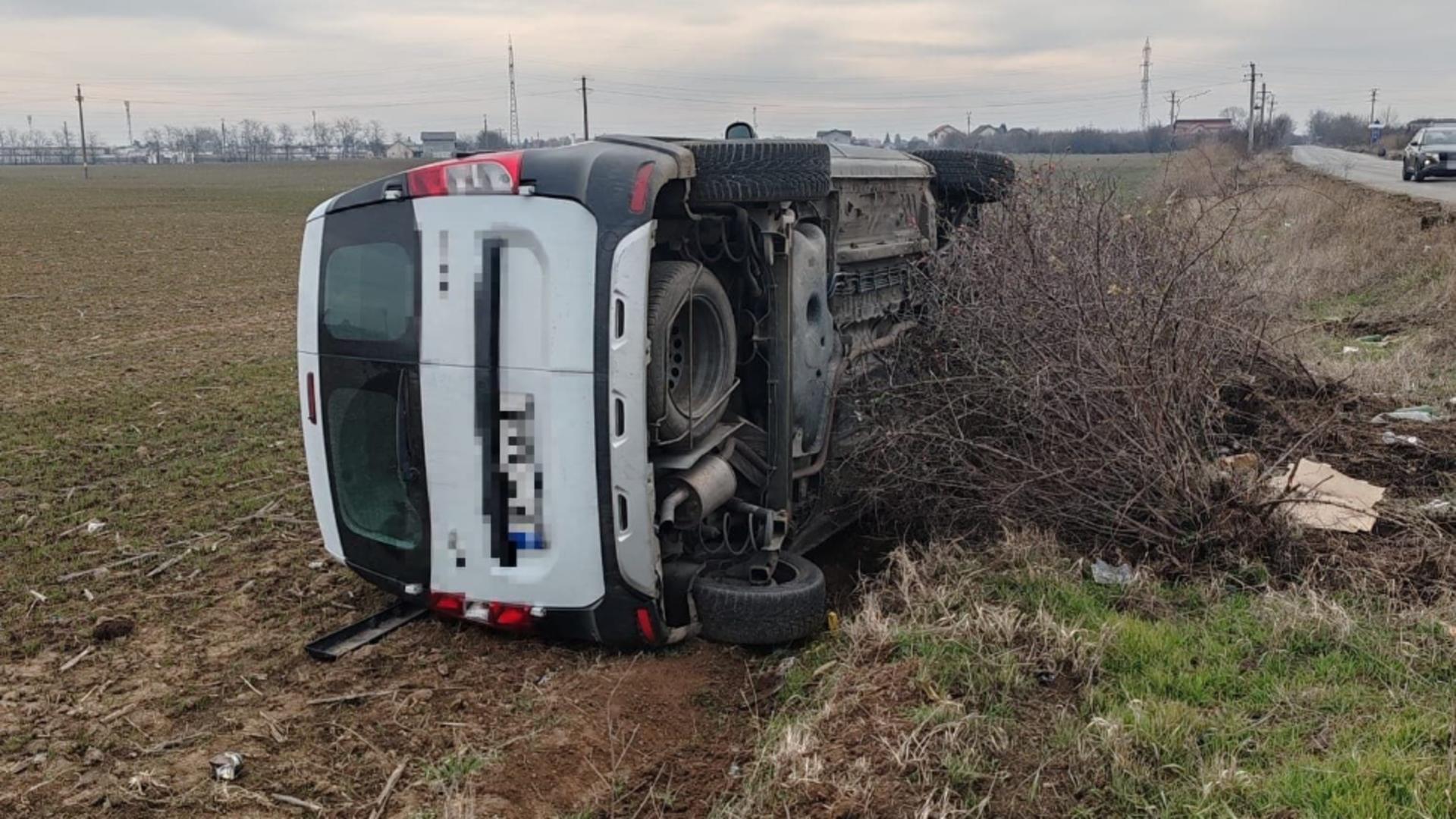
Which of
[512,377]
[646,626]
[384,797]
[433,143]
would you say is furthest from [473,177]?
[433,143]

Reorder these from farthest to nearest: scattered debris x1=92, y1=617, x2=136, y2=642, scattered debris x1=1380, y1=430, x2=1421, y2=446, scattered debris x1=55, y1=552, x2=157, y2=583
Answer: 1. scattered debris x1=1380, y1=430, x2=1421, y2=446
2. scattered debris x1=55, y1=552, x2=157, y2=583
3. scattered debris x1=92, y1=617, x2=136, y2=642

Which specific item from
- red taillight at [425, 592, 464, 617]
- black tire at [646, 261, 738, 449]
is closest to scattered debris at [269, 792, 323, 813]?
red taillight at [425, 592, 464, 617]

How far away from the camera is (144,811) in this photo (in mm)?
3260

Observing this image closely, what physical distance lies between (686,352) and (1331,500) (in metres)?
2.97

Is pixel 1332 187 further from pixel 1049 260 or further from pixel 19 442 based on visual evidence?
pixel 19 442

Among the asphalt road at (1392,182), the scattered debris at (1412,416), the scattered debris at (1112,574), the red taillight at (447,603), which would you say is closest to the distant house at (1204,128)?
the asphalt road at (1392,182)

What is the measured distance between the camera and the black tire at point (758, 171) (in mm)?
4273

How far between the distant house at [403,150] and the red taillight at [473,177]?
93.3 meters

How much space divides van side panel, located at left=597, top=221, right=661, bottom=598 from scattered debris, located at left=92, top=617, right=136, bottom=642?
2.20 metres

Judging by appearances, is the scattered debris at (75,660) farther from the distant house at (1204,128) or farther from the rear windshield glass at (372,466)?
the distant house at (1204,128)

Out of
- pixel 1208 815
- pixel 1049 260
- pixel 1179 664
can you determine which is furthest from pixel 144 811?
pixel 1049 260

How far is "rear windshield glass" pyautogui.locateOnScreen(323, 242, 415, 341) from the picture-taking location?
3982mm

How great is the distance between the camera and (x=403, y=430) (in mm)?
4023

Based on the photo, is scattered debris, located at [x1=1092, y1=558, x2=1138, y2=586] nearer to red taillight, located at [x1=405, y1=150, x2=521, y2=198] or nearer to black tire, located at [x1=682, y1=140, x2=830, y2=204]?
Answer: black tire, located at [x1=682, y1=140, x2=830, y2=204]
